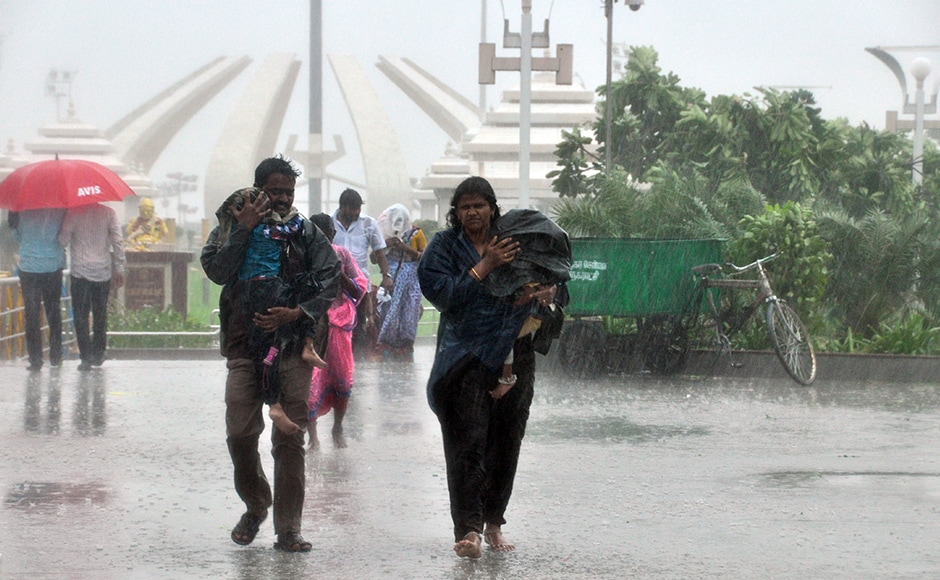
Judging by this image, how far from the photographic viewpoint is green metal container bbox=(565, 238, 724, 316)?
1361cm

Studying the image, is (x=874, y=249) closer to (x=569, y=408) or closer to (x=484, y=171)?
(x=569, y=408)

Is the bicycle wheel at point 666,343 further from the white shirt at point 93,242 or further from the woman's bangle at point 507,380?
the woman's bangle at point 507,380

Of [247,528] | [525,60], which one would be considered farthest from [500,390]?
[525,60]

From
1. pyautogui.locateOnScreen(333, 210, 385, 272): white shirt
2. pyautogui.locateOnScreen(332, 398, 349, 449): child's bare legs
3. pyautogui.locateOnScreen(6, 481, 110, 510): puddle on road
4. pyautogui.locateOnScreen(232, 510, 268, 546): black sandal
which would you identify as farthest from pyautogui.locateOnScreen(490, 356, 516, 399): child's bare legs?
pyautogui.locateOnScreen(333, 210, 385, 272): white shirt

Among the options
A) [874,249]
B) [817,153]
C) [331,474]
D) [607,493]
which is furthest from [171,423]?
[817,153]

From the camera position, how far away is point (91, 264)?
13.7m

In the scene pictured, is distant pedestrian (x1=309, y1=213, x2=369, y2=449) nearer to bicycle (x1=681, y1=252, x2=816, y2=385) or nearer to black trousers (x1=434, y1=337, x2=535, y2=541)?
black trousers (x1=434, y1=337, x2=535, y2=541)

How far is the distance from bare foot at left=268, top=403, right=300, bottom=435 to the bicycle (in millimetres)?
7402

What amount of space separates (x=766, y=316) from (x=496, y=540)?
7.48m

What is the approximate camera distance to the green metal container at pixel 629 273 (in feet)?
44.7

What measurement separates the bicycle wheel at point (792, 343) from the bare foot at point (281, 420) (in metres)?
7.51

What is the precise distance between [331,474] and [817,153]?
1550cm

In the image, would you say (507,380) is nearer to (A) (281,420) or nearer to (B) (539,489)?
(A) (281,420)

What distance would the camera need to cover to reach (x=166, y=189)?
409ft
